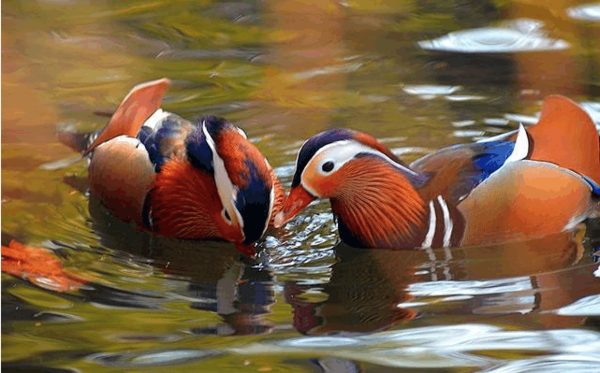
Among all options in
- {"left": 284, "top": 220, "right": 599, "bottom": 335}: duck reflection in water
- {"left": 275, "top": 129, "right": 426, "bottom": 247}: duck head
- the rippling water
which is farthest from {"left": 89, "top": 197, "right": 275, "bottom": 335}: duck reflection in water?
{"left": 275, "top": 129, "right": 426, "bottom": 247}: duck head

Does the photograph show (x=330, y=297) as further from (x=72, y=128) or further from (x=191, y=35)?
(x=191, y=35)

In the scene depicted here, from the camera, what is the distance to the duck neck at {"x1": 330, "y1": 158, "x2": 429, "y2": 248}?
4.38m

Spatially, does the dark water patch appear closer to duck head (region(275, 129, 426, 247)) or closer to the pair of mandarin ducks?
the pair of mandarin ducks

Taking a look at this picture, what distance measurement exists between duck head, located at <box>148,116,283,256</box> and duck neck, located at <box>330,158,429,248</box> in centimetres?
25

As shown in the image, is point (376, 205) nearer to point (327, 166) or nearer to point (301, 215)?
point (327, 166)

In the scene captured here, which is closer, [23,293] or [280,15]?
[23,293]

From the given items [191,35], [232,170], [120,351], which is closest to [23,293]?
[120,351]

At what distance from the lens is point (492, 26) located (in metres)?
6.10

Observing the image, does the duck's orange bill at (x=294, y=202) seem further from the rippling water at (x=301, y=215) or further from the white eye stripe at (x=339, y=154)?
the rippling water at (x=301, y=215)

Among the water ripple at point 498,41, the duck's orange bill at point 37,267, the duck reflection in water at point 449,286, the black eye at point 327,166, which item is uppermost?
the water ripple at point 498,41

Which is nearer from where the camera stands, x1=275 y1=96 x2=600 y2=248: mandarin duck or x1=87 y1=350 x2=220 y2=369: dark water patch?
x1=87 y1=350 x2=220 y2=369: dark water patch

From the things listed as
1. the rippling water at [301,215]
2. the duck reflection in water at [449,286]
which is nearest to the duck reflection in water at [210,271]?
the rippling water at [301,215]

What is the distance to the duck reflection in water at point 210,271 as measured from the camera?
3.78 m

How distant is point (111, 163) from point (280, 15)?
2.08 metres
